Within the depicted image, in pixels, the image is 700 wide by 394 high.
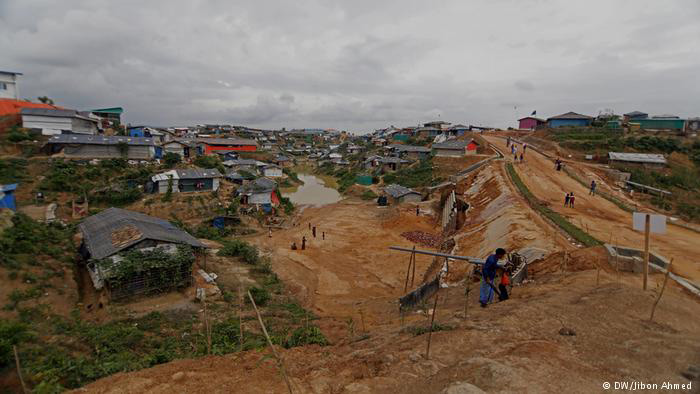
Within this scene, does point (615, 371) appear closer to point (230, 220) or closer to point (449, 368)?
point (449, 368)

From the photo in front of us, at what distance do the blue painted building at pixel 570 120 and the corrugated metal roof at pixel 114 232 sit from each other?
59933 millimetres

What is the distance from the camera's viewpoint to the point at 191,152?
52969 millimetres

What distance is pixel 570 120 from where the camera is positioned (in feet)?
177

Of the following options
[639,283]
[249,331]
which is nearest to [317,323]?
[249,331]

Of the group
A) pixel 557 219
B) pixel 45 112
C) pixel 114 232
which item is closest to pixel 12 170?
pixel 45 112

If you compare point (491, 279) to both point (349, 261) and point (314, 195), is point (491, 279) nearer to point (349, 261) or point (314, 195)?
point (349, 261)

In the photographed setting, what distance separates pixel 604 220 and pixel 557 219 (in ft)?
12.4

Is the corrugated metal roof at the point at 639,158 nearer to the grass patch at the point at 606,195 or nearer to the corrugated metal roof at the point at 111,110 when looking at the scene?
the grass patch at the point at 606,195

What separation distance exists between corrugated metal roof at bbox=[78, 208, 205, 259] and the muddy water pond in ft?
98.1

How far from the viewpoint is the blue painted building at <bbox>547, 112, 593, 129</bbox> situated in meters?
53.3

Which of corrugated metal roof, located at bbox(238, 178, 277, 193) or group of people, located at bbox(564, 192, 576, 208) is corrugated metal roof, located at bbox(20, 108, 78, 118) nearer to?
corrugated metal roof, located at bbox(238, 178, 277, 193)

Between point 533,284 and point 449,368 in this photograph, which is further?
point 533,284

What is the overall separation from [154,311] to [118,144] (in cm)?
3207

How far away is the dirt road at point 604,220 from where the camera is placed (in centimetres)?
1254
